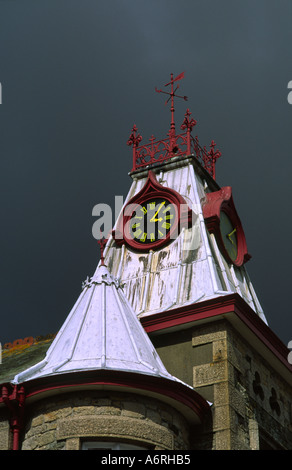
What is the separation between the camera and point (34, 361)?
87.2ft

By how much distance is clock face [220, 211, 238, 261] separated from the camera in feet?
98.8

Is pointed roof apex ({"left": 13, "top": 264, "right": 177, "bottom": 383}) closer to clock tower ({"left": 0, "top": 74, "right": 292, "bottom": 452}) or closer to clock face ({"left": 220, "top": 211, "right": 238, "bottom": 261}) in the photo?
clock tower ({"left": 0, "top": 74, "right": 292, "bottom": 452})

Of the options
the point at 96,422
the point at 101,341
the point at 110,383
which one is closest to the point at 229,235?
the point at 101,341

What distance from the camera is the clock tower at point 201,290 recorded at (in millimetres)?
25000

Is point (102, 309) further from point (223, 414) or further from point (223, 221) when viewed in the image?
point (223, 221)

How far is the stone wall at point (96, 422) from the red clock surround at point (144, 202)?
761 cm

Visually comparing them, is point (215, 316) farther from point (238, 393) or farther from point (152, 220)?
point (152, 220)

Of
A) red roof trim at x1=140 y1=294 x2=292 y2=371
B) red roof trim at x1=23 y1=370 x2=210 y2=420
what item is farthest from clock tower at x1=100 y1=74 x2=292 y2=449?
red roof trim at x1=23 y1=370 x2=210 y2=420

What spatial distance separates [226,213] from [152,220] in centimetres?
234

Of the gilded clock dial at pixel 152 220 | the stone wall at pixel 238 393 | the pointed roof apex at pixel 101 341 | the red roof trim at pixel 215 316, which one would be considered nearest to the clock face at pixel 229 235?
the gilded clock dial at pixel 152 220

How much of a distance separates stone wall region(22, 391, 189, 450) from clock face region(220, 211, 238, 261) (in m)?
8.30

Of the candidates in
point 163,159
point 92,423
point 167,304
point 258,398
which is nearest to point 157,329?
point 167,304

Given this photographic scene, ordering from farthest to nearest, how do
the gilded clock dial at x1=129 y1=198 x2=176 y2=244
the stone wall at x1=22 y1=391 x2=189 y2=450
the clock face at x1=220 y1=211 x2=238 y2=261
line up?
the clock face at x1=220 y1=211 x2=238 y2=261, the gilded clock dial at x1=129 y1=198 x2=176 y2=244, the stone wall at x1=22 y1=391 x2=189 y2=450

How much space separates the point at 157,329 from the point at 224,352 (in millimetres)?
2020
